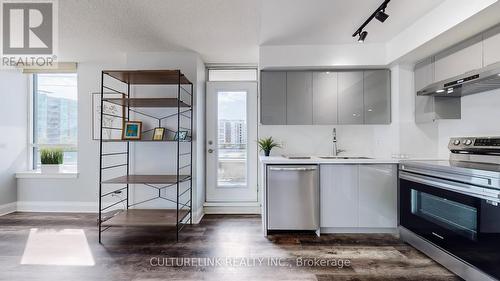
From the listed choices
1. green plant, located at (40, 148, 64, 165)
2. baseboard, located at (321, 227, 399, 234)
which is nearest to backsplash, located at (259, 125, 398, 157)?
baseboard, located at (321, 227, 399, 234)

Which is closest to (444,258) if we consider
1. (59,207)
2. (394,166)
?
(394,166)

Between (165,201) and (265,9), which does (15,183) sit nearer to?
(165,201)

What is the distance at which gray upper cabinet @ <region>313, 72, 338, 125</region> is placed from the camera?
320cm

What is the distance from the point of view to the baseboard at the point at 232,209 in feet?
12.3

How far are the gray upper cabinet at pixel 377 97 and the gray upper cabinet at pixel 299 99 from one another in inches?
29.1

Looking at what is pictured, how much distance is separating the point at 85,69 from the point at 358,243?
4.52m

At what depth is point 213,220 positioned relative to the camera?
341cm

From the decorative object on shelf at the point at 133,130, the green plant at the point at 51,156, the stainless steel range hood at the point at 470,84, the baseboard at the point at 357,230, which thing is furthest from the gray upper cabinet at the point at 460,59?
the green plant at the point at 51,156

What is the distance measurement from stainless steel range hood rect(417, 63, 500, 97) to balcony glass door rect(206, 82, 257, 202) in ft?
7.45

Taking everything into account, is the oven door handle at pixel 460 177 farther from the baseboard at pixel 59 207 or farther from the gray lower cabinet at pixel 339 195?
the baseboard at pixel 59 207

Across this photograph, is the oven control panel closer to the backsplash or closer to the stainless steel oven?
the stainless steel oven

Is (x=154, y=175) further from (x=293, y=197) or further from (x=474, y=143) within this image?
(x=474, y=143)

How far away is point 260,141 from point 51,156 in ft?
11.0

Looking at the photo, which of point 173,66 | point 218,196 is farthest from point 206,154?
point 173,66
